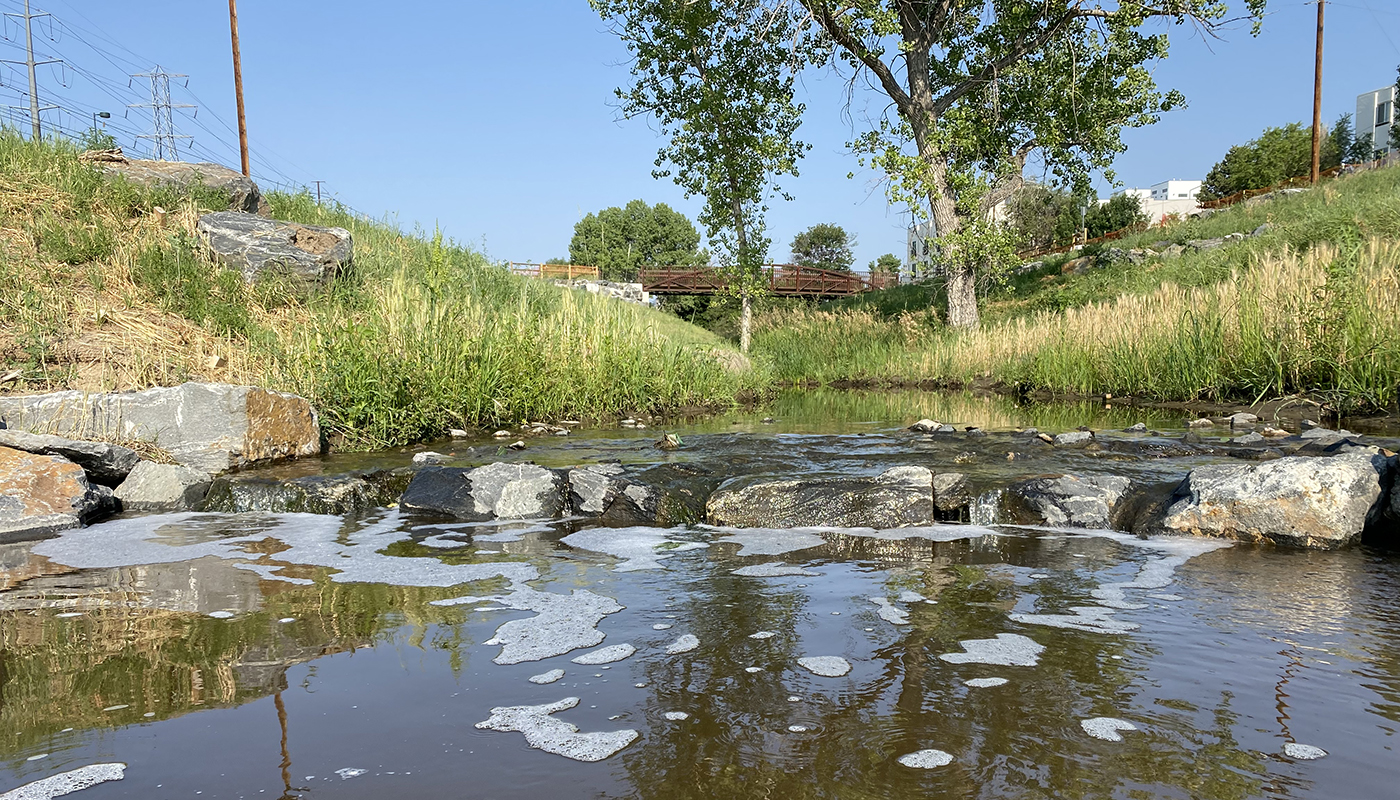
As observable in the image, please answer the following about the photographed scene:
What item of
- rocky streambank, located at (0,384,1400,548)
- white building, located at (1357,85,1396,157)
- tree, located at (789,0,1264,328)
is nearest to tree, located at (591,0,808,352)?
tree, located at (789,0,1264,328)

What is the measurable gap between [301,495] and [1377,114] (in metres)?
69.1

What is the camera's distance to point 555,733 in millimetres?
1813

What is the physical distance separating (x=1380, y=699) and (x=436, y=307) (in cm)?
745

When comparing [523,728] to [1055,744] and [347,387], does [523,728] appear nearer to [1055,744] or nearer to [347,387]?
[1055,744]

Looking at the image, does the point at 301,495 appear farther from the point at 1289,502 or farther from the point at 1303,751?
the point at 1289,502

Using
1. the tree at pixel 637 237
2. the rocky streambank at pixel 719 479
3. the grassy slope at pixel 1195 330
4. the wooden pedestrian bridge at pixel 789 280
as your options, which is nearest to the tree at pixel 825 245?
the tree at pixel 637 237

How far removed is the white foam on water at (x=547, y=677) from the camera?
7.02ft

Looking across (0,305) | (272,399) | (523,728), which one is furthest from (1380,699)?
(0,305)

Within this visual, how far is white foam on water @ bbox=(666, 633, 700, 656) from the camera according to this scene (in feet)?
7.61

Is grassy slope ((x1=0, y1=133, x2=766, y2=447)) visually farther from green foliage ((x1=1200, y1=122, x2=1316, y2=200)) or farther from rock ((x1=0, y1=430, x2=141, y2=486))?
green foliage ((x1=1200, y1=122, x2=1316, y2=200))

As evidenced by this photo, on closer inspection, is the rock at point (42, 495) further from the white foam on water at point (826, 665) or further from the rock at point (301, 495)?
the white foam on water at point (826, 665)

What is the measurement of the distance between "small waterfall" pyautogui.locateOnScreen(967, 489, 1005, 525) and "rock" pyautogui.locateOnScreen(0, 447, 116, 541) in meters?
5.07

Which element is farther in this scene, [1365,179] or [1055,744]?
[1365,179]

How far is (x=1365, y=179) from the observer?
23375 millimetres
